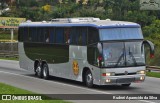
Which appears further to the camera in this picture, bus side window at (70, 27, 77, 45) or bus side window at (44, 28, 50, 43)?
bus side window at (44, 28, 50, 43)

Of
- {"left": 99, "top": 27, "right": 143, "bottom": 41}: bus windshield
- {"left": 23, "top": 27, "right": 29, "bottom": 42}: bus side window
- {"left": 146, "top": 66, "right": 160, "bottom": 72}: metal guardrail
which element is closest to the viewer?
{"left": 99, "top": 27, "right": 143, "bottom": 41}: bus windshield

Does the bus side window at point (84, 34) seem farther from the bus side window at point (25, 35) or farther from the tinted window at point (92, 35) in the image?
the bus side window at point (25, 35)

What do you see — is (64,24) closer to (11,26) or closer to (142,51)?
(142,51)

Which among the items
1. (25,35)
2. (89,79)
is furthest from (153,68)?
(89,79)

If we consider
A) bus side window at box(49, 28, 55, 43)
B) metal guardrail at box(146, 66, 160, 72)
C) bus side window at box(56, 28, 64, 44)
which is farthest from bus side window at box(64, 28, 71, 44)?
metal guardrail at box(146, 66, 160, 72)

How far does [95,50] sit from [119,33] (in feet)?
4.33

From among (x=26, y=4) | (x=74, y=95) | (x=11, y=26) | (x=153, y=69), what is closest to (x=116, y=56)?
(x=74, y=95)

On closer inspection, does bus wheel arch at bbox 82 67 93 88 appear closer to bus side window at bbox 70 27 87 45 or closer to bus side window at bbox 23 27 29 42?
bus side window at bbox 70 27 87 45

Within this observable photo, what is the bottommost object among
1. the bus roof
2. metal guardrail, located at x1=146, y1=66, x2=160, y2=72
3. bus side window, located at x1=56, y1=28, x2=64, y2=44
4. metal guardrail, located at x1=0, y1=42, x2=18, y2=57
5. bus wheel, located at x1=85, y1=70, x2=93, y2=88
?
metal guardrail, located at x1=0, y1=42, x2=18, y2=57

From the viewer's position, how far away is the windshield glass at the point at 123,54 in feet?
66.9

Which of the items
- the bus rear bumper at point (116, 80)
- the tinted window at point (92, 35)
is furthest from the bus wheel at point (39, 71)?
the bus rear bumper at point (116, 80)

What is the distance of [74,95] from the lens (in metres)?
19.0

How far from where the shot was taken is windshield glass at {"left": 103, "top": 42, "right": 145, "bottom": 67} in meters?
20.4

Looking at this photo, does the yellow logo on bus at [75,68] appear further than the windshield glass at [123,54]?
Yes
